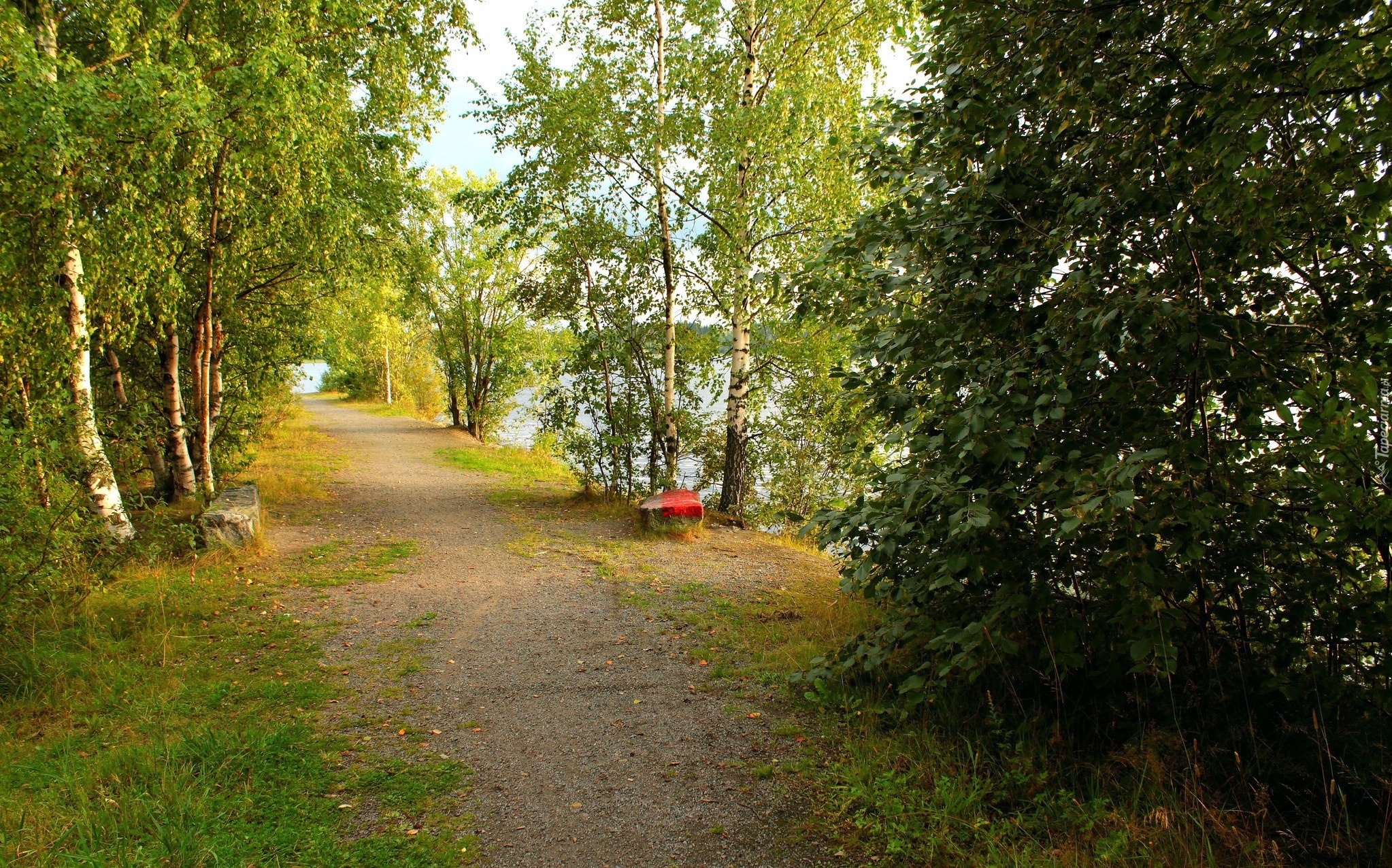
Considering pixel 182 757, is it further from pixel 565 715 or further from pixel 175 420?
pixel 175 420

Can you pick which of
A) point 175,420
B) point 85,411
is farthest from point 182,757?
point 175,420

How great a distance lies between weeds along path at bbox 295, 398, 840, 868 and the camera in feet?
11.3

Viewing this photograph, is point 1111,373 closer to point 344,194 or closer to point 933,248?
point 933,248

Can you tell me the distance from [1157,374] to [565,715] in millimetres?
3848

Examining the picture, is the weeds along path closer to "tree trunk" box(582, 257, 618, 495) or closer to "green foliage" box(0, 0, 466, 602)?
"green foliage" box(0, 0, 466, 602)

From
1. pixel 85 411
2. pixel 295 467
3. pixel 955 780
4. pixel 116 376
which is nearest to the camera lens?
pixel 955 780

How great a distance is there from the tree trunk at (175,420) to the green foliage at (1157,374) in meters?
9.09

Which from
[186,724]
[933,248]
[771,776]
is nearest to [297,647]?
[186,724]

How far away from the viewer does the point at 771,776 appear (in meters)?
3.93

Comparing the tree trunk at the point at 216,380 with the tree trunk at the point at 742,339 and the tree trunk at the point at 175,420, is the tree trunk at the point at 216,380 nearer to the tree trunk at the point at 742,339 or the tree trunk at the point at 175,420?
the tree trunk at the point at 175,420

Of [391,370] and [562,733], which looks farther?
[391,370]

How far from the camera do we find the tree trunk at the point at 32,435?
5.27 m

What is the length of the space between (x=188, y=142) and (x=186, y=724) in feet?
15.8

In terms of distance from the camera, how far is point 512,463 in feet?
59.9
